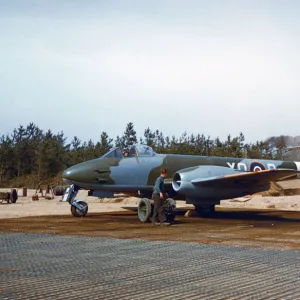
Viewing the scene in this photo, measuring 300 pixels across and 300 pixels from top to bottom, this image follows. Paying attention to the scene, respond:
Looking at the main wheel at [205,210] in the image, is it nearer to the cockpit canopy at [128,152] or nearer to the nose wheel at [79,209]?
the cockpit canopy at [128,152]

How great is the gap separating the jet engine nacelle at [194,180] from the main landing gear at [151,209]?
6.82 feet

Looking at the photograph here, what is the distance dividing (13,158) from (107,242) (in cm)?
7695

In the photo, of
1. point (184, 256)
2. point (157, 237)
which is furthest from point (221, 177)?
point (184, 256)

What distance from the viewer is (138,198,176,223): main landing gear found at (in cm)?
1321

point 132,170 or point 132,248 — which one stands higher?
point 132,170

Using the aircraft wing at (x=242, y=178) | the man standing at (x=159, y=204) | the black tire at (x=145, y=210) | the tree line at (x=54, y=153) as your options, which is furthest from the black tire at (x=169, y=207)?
the tree line at (x=54, y=153)

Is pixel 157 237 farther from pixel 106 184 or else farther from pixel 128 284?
pixel 106 184

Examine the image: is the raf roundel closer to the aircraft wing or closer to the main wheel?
the aircraft wing

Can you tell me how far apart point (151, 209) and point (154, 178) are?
11.9ft

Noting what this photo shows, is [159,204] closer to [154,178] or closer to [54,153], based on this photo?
[154,178]

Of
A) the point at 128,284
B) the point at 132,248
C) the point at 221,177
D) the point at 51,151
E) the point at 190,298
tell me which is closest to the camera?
the point at 190,298

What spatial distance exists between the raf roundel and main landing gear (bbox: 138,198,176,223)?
22.8ft

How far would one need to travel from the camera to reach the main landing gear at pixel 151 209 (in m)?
13.2

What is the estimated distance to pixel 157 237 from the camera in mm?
9086
